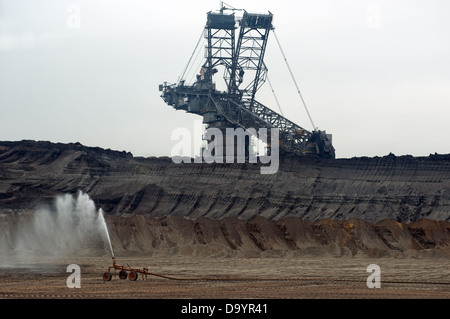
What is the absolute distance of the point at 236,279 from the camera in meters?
56.8

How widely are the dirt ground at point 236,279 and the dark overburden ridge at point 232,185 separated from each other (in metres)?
19.9

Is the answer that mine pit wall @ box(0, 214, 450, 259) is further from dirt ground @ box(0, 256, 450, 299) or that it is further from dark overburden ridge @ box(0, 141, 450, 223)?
dark overburden ridge @ box(0, 141, 450, 223)

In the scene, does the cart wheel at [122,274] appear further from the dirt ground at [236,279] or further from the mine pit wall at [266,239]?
the mine pit wall at [266,239]

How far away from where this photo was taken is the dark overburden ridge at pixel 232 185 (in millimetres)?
93750

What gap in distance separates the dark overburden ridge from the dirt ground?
19940mm

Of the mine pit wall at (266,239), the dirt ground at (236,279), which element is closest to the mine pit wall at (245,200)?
the mine pit wall at (266,239)

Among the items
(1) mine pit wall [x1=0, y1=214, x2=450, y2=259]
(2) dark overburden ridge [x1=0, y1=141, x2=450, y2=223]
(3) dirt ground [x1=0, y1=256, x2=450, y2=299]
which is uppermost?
(2) dark overburden ridge [x1=0, y1=141, x2=450, y2=223]

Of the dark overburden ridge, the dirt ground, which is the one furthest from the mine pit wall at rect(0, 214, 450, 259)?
the dark overburden ridge

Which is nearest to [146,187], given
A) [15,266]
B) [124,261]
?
[124,261]

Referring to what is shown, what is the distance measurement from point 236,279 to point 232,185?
51.2m

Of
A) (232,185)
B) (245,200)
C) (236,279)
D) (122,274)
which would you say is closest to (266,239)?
(245,200)

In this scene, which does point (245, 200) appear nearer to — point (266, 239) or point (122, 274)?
point (266, 239)

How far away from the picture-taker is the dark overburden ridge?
9375 centimetres
